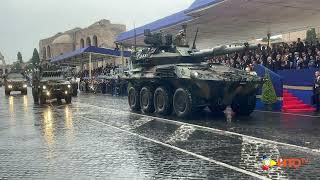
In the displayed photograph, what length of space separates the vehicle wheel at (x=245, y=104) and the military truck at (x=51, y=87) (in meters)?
11.5

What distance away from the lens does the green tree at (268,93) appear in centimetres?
1697

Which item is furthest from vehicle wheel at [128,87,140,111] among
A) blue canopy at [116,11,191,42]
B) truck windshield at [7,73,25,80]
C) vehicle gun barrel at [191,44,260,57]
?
truck windshield at [7,73,25,80]

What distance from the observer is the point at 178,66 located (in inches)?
575

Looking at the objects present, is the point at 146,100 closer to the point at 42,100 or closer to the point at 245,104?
the point at 245,104

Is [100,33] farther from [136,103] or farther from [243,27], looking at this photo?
[136,103]

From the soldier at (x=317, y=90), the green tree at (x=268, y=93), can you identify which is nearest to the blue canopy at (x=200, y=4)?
the green tree at (x=268, y=93)

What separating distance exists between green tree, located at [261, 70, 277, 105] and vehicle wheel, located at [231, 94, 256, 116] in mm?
2124

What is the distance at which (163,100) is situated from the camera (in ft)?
51.8

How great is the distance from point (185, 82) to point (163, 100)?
1548 millimetres

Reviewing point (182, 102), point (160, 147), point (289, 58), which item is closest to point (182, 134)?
point (160, 147)

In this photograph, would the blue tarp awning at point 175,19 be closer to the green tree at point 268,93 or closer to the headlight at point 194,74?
the green tree at point 268,93

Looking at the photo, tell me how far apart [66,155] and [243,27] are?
61.7 feet

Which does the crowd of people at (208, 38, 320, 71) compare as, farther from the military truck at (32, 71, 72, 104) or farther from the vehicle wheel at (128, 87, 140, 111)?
the military truck at (32, 71, 72, 104)

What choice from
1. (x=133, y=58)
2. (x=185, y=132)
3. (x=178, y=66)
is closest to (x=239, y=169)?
(x=185, y=132)
